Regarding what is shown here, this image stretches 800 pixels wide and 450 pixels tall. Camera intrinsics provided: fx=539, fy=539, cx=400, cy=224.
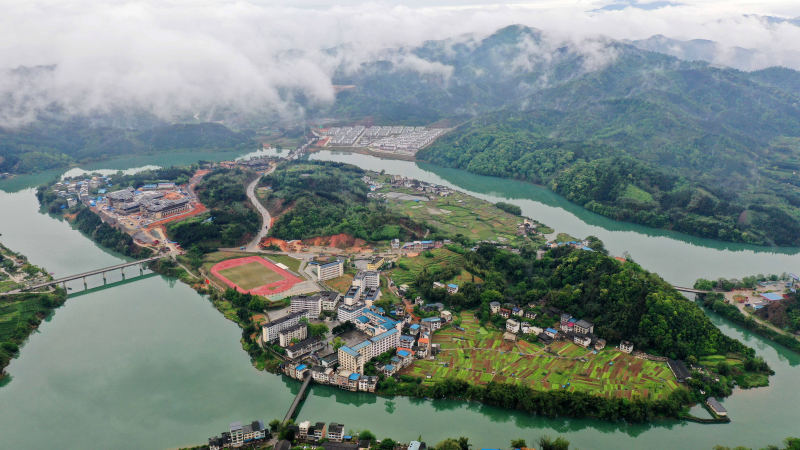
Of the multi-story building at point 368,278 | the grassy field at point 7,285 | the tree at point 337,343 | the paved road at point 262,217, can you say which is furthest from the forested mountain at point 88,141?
the tree at point 337,343

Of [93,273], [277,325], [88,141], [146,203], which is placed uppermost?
[277,325]

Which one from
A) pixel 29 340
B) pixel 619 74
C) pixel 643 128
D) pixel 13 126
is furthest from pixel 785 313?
pixel 13 126

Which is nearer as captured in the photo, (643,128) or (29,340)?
(29,340)

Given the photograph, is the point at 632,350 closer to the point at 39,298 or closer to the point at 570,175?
the point at 39,298

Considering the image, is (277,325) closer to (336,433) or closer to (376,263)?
(336,433)

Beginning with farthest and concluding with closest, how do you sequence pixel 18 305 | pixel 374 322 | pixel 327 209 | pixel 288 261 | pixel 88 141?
pixel 88 141 < pixel 327 209 < pixel 288 261 < pixel 18 305 < pixel 374 322

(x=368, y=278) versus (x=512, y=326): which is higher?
(x=512, y=326)

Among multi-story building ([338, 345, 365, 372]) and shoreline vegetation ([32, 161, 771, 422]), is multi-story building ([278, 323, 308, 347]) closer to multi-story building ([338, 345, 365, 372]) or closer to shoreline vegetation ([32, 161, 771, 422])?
shoreline vegetation ([32, 161, 771, 422])

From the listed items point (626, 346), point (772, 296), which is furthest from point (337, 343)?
point (772, 296)
